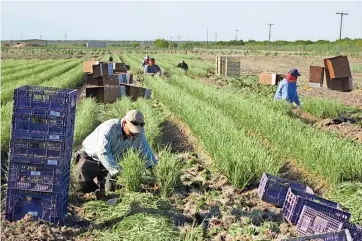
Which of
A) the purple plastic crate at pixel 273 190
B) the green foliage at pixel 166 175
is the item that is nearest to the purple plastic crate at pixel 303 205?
the purple plastic crate at pixel 273 190

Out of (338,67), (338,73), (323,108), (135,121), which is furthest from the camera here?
(338,73)

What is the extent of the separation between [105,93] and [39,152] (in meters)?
6.77

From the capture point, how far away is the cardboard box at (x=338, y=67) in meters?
12.3

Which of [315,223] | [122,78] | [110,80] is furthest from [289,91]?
[315,223]

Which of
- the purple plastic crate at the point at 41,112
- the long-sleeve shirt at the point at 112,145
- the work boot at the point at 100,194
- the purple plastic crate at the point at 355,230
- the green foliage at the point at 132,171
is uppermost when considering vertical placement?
the purple plastic crate at the point at 41,112

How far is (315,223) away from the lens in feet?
11.4

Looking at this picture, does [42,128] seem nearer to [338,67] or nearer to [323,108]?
[323,108]

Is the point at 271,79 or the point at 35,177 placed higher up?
the point at 271,79

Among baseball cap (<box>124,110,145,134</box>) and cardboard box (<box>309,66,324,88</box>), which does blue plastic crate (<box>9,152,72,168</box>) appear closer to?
baseball cap (<box>124,110,145,134</box>)

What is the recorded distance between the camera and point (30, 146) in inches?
153

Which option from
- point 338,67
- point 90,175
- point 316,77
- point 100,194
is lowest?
point 100,194

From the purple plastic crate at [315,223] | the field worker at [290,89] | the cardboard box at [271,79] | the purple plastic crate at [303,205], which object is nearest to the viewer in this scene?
the purple plastic crate at [315,223]

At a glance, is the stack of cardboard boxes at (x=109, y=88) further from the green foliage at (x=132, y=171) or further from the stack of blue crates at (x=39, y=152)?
the stack of blue crates at (x=39, y=152)

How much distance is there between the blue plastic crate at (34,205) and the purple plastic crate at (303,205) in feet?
6.26
